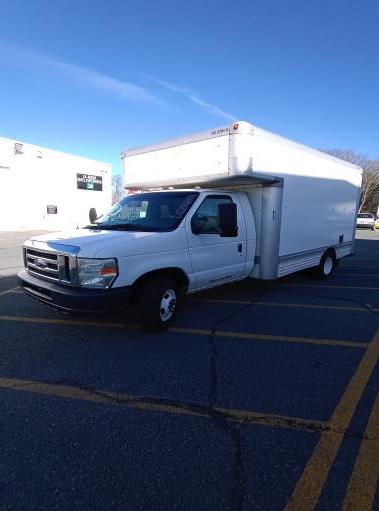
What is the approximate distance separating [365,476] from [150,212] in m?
4.01

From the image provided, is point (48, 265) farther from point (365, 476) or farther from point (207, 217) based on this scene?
point (365, 476)

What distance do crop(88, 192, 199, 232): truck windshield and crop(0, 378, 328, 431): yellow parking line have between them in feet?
7.19

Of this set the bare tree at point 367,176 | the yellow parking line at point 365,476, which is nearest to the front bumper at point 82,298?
the yellow parking line at point 365,476

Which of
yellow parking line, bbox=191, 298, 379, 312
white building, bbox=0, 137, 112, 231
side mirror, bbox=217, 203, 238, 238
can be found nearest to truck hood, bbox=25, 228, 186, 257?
side mirror, bbox=217, 203, 238, 238

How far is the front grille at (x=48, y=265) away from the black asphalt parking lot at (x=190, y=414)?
32.2 inches

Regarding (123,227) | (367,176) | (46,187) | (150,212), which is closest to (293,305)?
(150,212)

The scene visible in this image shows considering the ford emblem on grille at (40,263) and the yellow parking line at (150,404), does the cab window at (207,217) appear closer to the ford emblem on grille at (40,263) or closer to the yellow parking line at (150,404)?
the ford emblem on grille at (40,263)

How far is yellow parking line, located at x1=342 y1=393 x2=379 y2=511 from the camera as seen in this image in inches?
79.7

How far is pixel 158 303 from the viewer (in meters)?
4.35

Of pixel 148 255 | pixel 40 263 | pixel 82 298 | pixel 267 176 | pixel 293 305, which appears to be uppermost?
pixel 267 176

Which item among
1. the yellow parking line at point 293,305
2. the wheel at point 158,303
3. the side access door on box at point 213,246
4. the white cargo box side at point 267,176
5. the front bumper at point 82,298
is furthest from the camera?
the yellow parking line at point 293,305

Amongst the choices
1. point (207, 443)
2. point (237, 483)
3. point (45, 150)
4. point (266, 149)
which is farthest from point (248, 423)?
point (45, 150)

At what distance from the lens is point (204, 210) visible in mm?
5051

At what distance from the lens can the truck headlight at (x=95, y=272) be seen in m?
3.80
